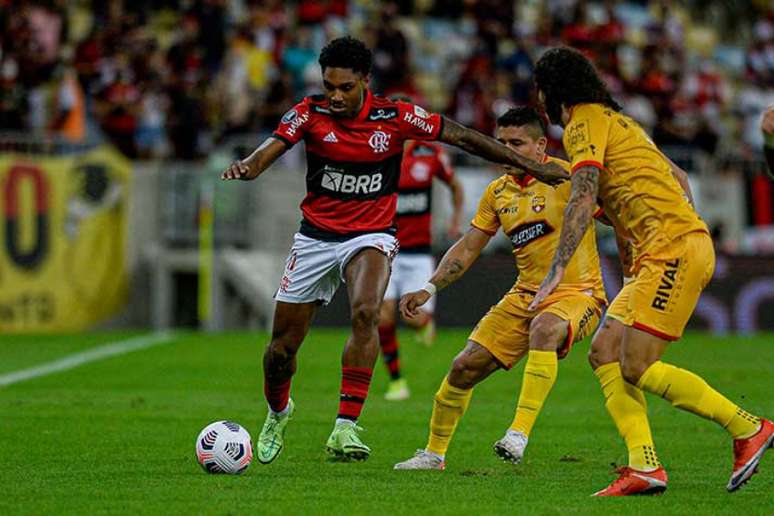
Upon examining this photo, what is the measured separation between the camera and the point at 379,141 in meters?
9.84

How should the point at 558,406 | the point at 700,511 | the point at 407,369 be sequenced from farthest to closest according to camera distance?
the point at 407,369 < the point at 558,406 < the point at 700,511

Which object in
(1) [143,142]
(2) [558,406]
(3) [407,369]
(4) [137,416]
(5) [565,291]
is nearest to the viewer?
(5) [565,291]

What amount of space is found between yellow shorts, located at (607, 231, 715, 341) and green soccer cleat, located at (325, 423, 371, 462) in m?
2.05

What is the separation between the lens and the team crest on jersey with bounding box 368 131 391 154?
32.2 ft

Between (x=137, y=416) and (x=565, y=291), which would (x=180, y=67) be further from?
(x=565, y=291)

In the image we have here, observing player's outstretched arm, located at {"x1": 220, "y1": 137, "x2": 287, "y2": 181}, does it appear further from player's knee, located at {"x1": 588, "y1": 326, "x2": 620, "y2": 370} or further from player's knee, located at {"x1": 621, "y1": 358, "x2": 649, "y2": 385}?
player's knee, located at {"x1": 621, "y1": 358, "x2": 649, "y2": 385}

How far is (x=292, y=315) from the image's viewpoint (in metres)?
9.88

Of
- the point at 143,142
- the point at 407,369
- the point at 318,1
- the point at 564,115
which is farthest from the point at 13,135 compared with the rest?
the point at 564,115

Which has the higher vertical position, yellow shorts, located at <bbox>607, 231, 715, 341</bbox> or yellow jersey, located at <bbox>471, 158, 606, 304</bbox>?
yellow shorts, located at <bbox>607, 231, 715, 341</bbox>

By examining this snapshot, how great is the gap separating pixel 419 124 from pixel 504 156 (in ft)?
2.36

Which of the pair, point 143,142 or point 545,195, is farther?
point 143,142

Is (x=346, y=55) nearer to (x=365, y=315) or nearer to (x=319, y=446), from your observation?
(x=365, y=315)

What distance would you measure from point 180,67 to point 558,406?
12727 millimetres

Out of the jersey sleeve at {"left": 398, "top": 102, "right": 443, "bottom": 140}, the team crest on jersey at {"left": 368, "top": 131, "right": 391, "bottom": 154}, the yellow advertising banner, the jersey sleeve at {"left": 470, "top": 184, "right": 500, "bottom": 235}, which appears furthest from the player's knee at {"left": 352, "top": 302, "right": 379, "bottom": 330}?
the yellow advertising banner
